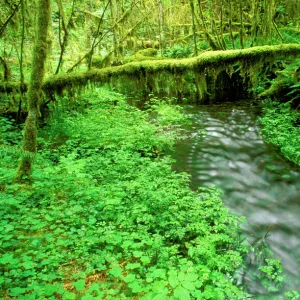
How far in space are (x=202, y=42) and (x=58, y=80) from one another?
9733 millimetres

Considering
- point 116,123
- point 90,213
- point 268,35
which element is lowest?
point 90,213

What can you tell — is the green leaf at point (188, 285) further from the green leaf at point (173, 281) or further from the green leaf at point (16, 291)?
the green leaf at point (16, 291)

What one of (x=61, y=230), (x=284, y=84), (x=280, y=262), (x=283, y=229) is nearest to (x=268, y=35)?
(x=284, y=84)

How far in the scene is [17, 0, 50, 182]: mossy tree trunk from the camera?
14.5 feet

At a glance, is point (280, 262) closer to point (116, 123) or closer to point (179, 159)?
point (179, 159)

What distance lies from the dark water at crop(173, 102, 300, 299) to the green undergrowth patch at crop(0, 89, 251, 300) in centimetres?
70

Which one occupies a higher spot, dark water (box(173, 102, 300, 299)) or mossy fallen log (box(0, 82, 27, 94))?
mossy fallen log (box(0, 82, 27, 94))

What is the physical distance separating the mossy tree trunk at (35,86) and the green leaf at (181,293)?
10.5ft

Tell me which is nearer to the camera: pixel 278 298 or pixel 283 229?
pixel 278 298

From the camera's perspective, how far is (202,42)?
13914 millimetres


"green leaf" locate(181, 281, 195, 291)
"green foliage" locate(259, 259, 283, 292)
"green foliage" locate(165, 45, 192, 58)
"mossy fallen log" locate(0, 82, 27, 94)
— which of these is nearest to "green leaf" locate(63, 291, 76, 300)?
"green leaf" locate(181, 281, 195, 291)

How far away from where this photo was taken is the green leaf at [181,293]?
2461 mm

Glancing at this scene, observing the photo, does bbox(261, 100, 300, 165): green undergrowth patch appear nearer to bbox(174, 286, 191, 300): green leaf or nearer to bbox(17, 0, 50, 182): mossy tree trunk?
bbox(174, 286, 191, 300): green leaf

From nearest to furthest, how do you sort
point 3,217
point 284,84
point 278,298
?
1. point 278,298
2. point 3,217
3. point 284,84
